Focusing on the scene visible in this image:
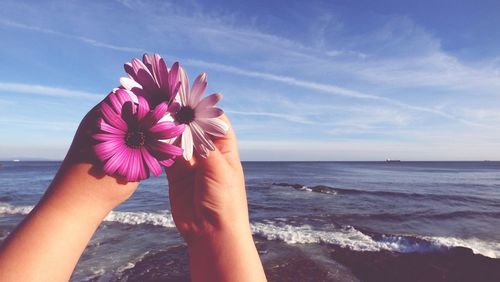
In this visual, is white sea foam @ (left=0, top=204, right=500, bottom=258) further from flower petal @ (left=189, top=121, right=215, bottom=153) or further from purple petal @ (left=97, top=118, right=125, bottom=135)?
purple petal @ (left=97, top=118, right=125, bottom=135)

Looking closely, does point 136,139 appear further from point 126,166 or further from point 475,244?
point 475,244

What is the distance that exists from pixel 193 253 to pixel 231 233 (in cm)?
20

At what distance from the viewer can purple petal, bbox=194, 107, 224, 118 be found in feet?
3.67

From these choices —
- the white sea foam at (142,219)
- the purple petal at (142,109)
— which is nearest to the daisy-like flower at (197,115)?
the purple petal at (142,109)

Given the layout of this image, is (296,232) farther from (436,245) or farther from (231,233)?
(231,233)

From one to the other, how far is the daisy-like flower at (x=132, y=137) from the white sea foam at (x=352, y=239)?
8.91 meters

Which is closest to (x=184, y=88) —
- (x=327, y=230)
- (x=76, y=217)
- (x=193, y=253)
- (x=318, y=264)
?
(x=76, y=217)

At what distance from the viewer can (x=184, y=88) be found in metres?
1.11

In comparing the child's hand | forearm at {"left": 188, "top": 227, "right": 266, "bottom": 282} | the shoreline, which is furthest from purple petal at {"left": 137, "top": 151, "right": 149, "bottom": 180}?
the shoreline

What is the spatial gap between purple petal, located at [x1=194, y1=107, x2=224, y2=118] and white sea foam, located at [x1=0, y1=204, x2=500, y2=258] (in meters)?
8.80

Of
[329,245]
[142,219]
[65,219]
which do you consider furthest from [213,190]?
[142,219]

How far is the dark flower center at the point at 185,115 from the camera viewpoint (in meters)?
1.13

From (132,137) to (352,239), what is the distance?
10.2m

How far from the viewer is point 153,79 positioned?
42.8 inches
